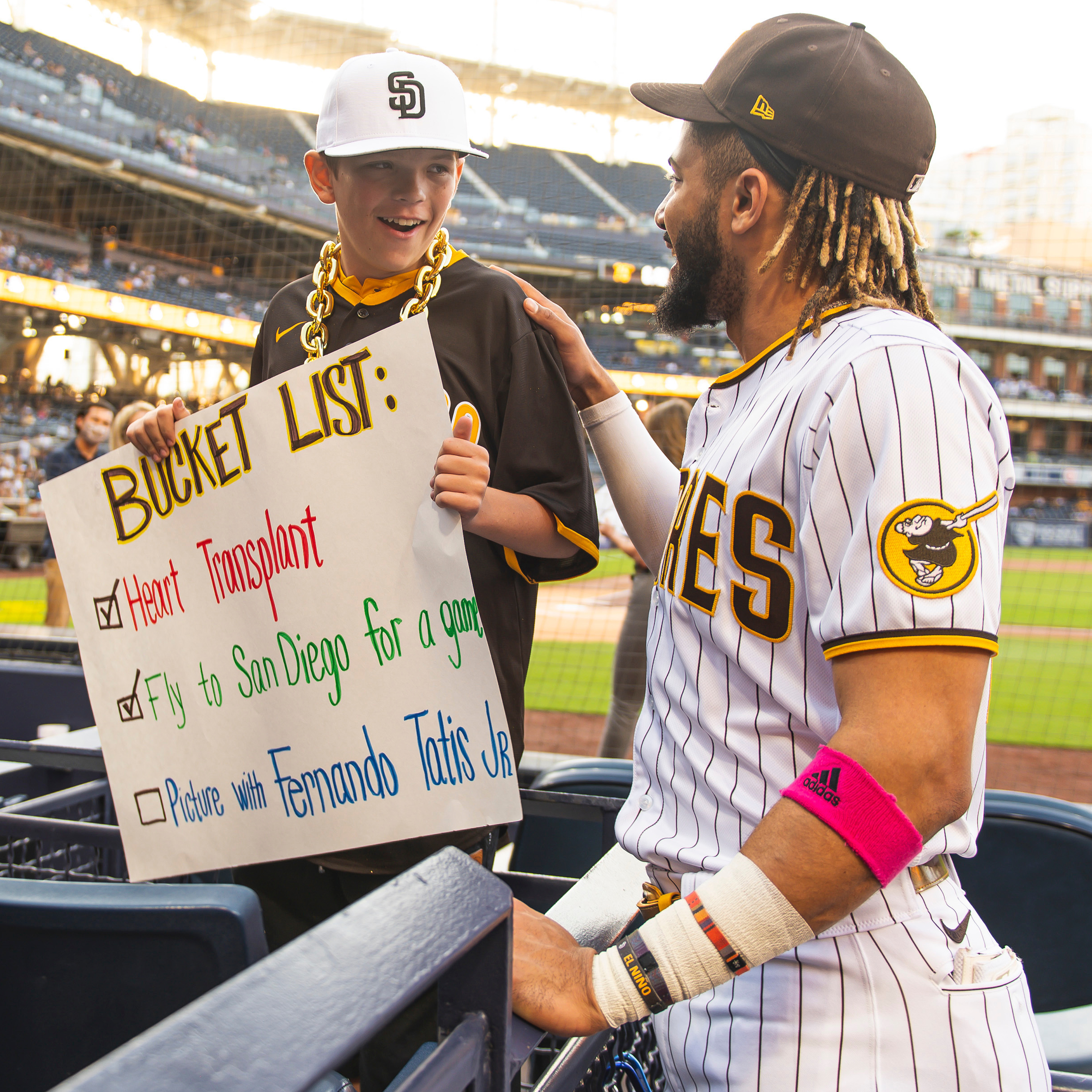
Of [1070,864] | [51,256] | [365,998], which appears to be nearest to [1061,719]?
[1070,864]

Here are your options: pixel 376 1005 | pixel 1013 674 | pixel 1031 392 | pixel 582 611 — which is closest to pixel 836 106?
pixel 376 1005

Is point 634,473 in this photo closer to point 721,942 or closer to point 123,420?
point 721,942

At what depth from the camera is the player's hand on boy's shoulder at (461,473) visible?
100 centimetres

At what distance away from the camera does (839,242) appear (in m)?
0.92

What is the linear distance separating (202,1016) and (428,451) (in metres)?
0.72

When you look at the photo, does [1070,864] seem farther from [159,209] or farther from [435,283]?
[159,209]

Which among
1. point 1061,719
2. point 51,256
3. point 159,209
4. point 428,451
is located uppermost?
point 159,209

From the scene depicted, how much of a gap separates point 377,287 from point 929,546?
850 millimetres

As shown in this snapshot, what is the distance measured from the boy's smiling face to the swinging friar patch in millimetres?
741

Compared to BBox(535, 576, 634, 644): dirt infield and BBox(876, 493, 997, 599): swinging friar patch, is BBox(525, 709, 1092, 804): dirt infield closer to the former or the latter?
BBox(535, 576, 634, 644): dirt infield

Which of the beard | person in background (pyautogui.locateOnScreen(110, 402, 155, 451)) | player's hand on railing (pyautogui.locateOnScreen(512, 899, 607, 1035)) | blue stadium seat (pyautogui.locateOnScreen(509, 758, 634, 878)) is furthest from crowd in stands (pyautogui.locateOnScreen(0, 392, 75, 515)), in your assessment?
player's hand on railing (pyautogui.locateOnScreen(512, 899, 607, 1035))

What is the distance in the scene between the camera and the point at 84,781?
2.00 m

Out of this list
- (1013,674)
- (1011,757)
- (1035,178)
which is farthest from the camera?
(1035,178)

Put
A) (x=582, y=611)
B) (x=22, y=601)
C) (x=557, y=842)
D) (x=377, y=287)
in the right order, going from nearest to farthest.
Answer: (x=377, y=287) → (x=557, y=842) → (x=22, y=601) → (x=582, y=611)
